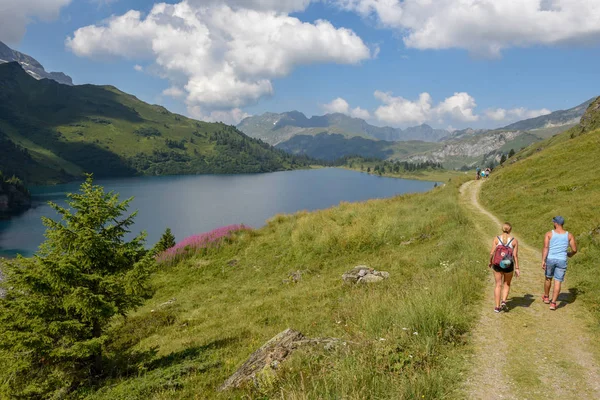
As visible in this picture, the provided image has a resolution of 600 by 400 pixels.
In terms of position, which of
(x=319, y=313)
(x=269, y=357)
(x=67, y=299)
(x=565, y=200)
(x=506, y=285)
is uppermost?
(x=565, y=200)

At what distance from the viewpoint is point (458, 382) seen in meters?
5.96

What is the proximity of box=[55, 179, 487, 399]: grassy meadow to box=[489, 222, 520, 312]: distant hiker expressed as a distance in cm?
86

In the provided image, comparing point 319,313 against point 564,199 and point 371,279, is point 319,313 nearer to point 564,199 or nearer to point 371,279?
point 371,279

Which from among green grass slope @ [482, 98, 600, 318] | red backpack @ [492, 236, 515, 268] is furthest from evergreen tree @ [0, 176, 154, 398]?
green grass slope @ [482, 98, 600, 318]

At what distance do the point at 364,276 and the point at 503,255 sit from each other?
6.94m

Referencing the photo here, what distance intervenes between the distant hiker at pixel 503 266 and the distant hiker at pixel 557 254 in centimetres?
121

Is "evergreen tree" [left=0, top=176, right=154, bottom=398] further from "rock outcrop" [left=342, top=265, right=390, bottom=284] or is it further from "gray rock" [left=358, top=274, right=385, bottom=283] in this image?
"gray rock" [left=358, top=274, right=385, bottom=283]

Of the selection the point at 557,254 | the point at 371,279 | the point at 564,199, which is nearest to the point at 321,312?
the point at 371,279

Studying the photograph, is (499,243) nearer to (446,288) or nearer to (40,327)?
(446,288)

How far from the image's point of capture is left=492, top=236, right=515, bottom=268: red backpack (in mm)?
9516

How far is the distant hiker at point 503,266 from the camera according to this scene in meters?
9.38

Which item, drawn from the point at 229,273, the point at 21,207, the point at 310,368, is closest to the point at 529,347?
the point at 310,368

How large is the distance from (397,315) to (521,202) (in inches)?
896

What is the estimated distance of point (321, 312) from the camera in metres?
12.4
